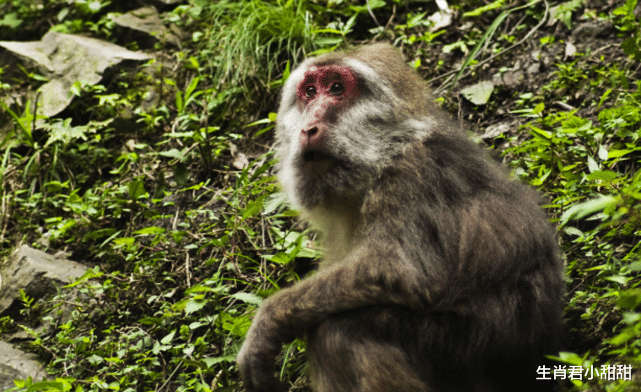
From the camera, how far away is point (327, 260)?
13.4ft

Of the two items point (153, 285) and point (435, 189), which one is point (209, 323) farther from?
point (435, 189)

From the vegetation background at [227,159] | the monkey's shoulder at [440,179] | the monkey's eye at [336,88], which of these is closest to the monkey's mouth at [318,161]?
the monkey's shoulder at [440,179]

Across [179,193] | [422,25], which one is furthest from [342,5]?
[179,193]

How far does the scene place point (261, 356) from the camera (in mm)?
3230

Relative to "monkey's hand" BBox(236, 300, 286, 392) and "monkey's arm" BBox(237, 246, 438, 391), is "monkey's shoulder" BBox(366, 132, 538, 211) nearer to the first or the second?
"monkey's arm" BBox(237, 246, 438, 391)

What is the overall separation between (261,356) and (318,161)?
1154 millimetres

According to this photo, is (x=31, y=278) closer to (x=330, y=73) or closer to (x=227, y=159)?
(x=227, y=159)

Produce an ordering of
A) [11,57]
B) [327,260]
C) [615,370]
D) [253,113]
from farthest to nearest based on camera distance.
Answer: [11,57] < [253,113] < [327,260] < [615,370]

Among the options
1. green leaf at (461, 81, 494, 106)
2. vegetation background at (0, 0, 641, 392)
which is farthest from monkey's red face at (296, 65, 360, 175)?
green leaf at (461, 81, 494, 106)

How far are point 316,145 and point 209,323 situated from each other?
1608 mm

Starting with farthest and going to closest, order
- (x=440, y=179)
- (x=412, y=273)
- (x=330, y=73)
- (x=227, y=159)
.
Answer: (x=227, y=159) < (x=330, y=73) < (x=440, y=179) < (x=412, y=273)

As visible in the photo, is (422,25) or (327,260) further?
(422,25)

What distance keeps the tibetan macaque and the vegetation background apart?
1.49 ft

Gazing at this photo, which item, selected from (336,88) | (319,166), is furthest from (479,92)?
(319,166)
